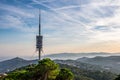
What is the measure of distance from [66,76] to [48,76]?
4787 mm

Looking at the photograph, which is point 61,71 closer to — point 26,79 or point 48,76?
point 48,76

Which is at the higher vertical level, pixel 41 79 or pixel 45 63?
pixel 45 63

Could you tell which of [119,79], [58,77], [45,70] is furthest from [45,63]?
[119,79]

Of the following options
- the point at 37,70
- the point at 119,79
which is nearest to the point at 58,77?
the point at 37,70

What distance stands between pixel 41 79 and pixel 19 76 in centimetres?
592

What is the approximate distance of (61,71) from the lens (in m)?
72.0

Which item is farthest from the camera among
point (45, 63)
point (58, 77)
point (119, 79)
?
point (58, 77)

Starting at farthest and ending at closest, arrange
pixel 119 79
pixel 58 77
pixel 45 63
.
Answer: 1. pixel 58 77
2. pixel 45 63
3. pixel 119 79

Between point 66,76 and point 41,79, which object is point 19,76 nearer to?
point 41,79

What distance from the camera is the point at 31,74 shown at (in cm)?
6800

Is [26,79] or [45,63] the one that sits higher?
[45,63]

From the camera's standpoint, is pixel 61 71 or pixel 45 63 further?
pixel 61 71

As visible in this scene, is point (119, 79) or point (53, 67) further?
point (53, 67)

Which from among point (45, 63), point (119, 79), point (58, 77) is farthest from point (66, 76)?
point (119, 79)
